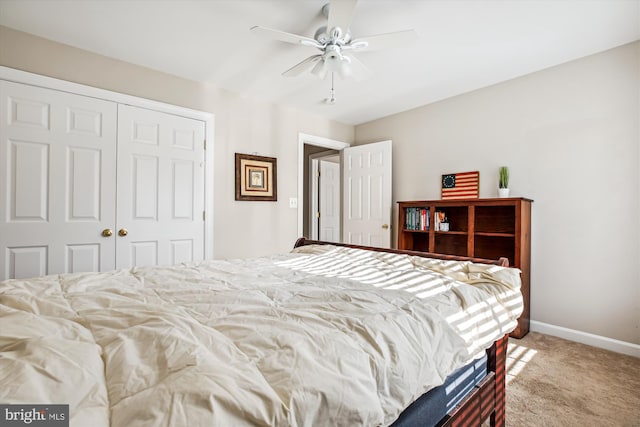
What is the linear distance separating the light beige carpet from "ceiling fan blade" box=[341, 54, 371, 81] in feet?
8.25

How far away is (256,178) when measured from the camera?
12.2ft

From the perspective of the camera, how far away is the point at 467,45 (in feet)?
8.45

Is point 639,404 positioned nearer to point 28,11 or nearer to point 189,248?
point 189,248

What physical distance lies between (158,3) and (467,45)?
7.73ft

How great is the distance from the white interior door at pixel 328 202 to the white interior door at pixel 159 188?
2.71 meters

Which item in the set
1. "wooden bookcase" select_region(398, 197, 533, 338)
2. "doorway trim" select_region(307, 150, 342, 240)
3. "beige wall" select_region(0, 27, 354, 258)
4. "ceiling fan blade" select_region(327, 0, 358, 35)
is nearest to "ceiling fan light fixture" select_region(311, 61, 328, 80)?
"ceiling fan blade" select_region(327, 0, 358, 35)

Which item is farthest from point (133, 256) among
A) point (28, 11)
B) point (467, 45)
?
point (467, 45)

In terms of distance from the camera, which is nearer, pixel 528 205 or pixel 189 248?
pixel 528 205

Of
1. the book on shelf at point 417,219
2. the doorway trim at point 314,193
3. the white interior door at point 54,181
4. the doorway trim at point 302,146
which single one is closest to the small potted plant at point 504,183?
the book on shelf at point 417,219

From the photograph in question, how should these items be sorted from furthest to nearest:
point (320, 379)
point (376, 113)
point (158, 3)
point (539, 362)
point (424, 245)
→ point (376, 113) < point (424, 245) < point (539, 362) < point (158, 3) < point (320, 379)

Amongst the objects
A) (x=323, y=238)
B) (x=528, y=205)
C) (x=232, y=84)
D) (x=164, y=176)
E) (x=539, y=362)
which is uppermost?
(x=232, y=84)

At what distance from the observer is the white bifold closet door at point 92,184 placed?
94.8 inches

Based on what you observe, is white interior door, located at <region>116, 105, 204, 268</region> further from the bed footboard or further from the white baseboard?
the white baseboard

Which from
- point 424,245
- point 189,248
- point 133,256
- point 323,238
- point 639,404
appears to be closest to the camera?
point 639,404
